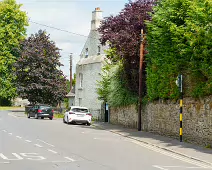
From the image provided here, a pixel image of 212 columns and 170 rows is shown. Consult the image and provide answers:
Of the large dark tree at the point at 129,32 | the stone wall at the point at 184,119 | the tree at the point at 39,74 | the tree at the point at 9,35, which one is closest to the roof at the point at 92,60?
the tree at the point at 39,74

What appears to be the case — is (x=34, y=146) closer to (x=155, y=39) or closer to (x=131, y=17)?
(x=155, y=39)

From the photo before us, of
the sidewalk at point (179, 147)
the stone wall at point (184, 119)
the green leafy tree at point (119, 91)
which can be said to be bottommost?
the sidewalk at point (179, 147)

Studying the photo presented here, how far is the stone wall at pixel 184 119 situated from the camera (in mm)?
18875

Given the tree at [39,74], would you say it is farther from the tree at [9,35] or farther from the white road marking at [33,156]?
the white road marking at [33,156]

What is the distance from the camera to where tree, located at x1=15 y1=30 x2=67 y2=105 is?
59.8 m

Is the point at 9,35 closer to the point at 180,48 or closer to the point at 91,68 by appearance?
the point at 91,68

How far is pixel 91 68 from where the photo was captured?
164 feet

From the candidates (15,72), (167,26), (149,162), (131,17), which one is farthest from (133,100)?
(15,72)

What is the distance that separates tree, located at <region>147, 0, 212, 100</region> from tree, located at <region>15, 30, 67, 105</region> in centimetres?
3590

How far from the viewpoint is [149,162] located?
44.4ft

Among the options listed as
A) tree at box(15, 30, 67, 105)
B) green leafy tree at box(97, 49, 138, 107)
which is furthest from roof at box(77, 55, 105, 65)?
green leafy tree at box(97, 49, 138, 107)

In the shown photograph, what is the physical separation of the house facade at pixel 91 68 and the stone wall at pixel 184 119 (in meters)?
18.6

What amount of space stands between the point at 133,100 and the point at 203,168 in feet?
56.7

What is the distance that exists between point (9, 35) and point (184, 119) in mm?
55801
